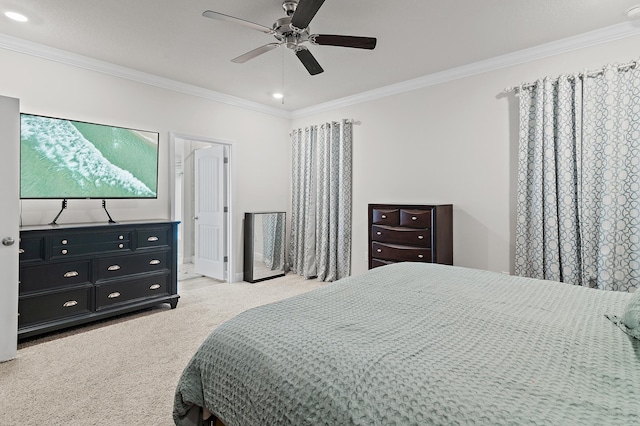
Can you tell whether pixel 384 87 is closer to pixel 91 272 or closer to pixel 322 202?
pixel 322 202

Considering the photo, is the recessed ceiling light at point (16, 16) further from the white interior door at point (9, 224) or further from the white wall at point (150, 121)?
the white interior door at point (9, 224)

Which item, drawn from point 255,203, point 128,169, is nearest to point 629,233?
point 255,203

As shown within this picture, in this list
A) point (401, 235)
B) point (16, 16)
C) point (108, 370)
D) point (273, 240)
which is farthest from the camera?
point (273, 240)

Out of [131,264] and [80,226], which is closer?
[80,226]

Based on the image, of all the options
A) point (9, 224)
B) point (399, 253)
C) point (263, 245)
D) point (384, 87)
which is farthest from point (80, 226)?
point (384, 87)

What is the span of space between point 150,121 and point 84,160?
3.10 feet

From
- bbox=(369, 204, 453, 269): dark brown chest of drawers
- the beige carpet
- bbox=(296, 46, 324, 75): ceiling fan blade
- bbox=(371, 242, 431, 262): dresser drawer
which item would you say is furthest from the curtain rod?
the beige carpet

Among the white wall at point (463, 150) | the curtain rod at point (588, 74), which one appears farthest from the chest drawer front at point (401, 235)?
the curtain rod at point (588, 74)

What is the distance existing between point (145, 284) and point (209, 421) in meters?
2.57

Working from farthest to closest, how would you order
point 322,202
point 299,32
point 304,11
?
point 322,202
point 299,32
point 304,11

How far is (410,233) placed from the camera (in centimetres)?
371

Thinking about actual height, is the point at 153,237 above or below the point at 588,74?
below

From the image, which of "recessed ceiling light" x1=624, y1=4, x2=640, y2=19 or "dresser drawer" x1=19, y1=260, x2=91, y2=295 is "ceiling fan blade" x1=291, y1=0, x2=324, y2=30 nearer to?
"recessed ceiling light" x1=624, y1=4, x2=640, y2=19

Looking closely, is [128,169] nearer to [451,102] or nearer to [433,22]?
[433,22]
